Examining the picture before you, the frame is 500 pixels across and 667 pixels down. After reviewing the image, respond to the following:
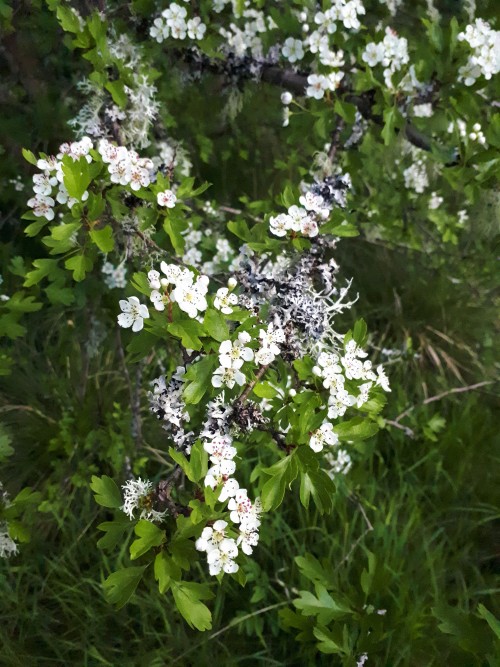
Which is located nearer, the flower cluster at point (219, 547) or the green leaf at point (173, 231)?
the flower cluster at point (219, 547)

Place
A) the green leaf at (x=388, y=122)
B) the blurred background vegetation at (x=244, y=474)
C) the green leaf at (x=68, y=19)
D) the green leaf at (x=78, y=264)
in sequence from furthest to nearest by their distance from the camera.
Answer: the blurred background vegetation at (x=244, y=474) → the green leaf at (x=388, y=122) → the green leaf at (x=68, y=19) → the green leaf at (x=78, y=264)

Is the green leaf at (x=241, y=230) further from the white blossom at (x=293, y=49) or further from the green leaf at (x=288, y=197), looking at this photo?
the white blossom at (x=293, y=49)

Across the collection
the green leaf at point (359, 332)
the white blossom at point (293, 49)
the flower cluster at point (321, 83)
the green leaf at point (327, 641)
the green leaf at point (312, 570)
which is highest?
the white blossom at point (293, 49)

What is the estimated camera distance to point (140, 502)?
3.52 feet

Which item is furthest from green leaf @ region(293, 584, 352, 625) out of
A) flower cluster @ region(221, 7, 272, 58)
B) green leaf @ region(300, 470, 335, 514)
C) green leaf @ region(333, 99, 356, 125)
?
flower cluster @ region(221, 7, 272, 58)

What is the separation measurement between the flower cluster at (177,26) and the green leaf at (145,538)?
1.30 meters

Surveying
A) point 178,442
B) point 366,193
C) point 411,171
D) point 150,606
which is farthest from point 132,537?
point 366,193

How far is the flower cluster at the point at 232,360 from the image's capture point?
0.99 m

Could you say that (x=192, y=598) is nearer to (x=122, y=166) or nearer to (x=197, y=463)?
(x=197, y=463)

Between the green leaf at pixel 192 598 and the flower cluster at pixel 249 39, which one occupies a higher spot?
the flower cluster at pixel 249 39

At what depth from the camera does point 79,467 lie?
2.14 meters

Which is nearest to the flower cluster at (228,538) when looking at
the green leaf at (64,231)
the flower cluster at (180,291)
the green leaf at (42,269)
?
the flower cluster at (180,291)

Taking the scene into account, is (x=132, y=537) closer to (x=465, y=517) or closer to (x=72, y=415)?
(x=72, y=415)

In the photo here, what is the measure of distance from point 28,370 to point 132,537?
0.85 metres
